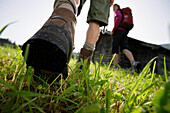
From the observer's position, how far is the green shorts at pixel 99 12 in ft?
5.76

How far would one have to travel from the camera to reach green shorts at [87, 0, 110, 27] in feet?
5.76

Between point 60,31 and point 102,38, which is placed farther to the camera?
point 102,38

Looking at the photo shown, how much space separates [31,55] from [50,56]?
121mm

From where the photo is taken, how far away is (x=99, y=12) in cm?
181

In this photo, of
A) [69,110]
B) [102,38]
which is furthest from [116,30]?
[102,38]

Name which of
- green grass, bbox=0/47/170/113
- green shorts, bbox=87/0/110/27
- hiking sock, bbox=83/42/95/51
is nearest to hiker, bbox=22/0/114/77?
green grass, bbox=0/47/170/113

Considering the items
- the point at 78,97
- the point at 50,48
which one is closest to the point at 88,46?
the point at 50,48

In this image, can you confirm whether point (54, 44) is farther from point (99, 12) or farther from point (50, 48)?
point (99, 12)

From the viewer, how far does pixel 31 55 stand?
0.69 meters

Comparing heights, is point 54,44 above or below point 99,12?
below

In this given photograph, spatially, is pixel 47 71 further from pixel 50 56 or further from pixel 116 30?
pixel 116 30

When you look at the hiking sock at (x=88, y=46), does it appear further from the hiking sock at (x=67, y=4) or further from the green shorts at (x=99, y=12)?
the hiking sock at (x=67, y=4)

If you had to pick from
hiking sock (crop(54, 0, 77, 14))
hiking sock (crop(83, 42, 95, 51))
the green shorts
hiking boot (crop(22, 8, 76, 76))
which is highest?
the green shorts

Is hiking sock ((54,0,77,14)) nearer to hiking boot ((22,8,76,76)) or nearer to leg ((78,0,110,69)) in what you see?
hiking boot ((22,8,76,76))
